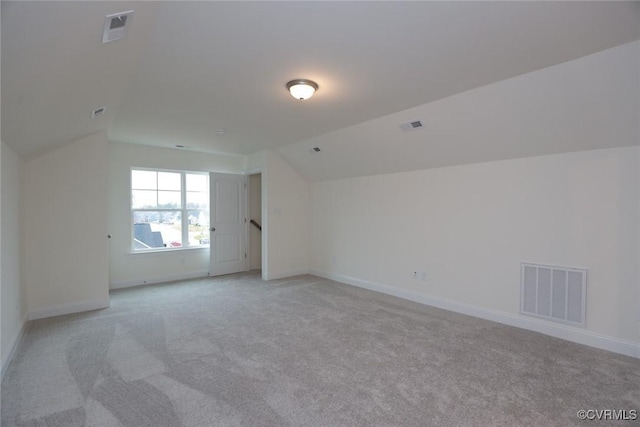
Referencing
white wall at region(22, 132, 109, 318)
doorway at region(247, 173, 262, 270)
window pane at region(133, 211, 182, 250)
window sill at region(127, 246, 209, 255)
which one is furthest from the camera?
doorway at region(247, 173, 262, 270)

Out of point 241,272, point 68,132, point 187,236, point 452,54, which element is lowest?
point 241,272

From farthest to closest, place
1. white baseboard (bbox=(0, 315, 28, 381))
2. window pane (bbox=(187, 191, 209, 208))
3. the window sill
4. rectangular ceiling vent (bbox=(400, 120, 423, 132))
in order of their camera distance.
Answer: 1. window pane (bbox=(187, 191, 209, 208))
2. the window sill
3. rectangular ceiling vent (bbox=(400, 120, 423, 132))
4. white baseboard (bbox=(0, 315, 28, 381))

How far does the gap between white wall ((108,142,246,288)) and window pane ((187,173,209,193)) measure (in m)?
0.17

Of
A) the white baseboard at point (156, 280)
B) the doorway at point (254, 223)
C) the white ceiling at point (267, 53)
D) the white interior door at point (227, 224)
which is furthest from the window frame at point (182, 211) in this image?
the white ceiling at point (267, 53)

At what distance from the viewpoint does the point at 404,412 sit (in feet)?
6.43

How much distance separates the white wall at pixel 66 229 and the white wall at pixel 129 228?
109 cm

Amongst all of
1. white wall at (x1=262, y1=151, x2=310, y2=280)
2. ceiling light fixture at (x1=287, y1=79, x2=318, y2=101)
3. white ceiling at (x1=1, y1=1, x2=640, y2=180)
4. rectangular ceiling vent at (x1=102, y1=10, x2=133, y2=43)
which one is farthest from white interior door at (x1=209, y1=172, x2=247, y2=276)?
rectangular ceiling vent at (x1=102, y1=10, x2=133, y2=43)

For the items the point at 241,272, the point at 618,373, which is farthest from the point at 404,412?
the point at 241,272

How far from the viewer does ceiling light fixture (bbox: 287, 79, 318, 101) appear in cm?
266

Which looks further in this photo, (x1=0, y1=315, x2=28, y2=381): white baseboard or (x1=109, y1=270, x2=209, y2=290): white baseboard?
(x1=109, y1=270, x2=209, y2=290): white baseboard

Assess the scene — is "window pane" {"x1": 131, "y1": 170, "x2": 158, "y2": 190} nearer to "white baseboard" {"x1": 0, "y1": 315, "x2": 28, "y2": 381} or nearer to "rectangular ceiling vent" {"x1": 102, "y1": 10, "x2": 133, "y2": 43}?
"white baseboard" {"x1": 0, "y1": 315, "x2": 28, "y2": 381}

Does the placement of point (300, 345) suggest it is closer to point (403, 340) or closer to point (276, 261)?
point (403, 340)

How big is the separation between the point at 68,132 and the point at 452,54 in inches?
150

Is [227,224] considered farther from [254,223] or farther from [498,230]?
[498,230]
